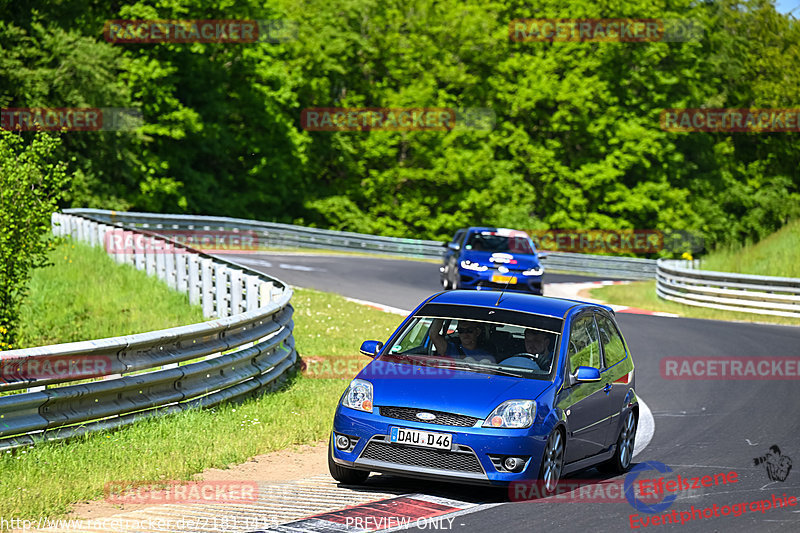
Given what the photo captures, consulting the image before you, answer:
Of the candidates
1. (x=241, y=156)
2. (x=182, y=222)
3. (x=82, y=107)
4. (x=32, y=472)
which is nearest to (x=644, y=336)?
(x=32, y=472)

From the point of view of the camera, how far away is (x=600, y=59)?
62.2 m

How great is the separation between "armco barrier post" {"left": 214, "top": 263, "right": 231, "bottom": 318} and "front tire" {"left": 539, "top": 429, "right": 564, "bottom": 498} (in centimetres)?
1038

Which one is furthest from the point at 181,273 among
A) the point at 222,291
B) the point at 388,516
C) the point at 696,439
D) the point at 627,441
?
the point at 388,516

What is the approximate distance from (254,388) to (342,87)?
172 ft

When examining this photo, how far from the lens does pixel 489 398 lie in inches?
321

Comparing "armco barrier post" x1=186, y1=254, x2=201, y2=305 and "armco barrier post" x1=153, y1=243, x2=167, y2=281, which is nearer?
"armco barrier post" x1=186, y1=254, x2=201, y2=305

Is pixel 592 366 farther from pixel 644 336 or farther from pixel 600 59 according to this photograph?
pixel 600 59

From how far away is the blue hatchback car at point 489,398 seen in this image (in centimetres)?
800
